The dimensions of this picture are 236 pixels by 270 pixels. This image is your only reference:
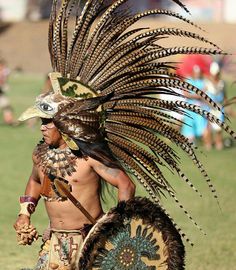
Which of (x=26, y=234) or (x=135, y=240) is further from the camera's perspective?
(x=26, y=234)

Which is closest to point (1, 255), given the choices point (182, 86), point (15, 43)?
point (182, 86)

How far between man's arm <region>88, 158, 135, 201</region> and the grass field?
1.22 m

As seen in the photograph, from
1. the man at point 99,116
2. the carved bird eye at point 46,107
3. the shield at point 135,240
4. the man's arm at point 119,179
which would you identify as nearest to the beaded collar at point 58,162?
the man at point 99,116

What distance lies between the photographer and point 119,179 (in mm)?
7469

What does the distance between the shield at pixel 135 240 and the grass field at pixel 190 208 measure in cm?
144

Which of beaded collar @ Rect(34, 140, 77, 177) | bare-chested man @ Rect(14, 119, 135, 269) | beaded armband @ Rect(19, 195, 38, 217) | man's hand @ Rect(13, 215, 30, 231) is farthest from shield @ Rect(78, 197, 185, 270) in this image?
beaded armband @ Rect(19, 195, 38, 217)

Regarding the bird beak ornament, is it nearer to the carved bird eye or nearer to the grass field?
the carved bird eye

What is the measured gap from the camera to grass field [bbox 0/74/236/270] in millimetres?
11008

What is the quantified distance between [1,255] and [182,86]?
4037 mm

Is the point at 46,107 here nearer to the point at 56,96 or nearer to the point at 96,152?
the point at 56,96

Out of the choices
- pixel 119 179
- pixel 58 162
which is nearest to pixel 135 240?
pixel 119 179

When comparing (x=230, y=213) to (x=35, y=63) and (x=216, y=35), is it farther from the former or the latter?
(x=216, y=35)

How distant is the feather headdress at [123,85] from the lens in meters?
7.68

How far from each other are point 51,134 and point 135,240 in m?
1.02
